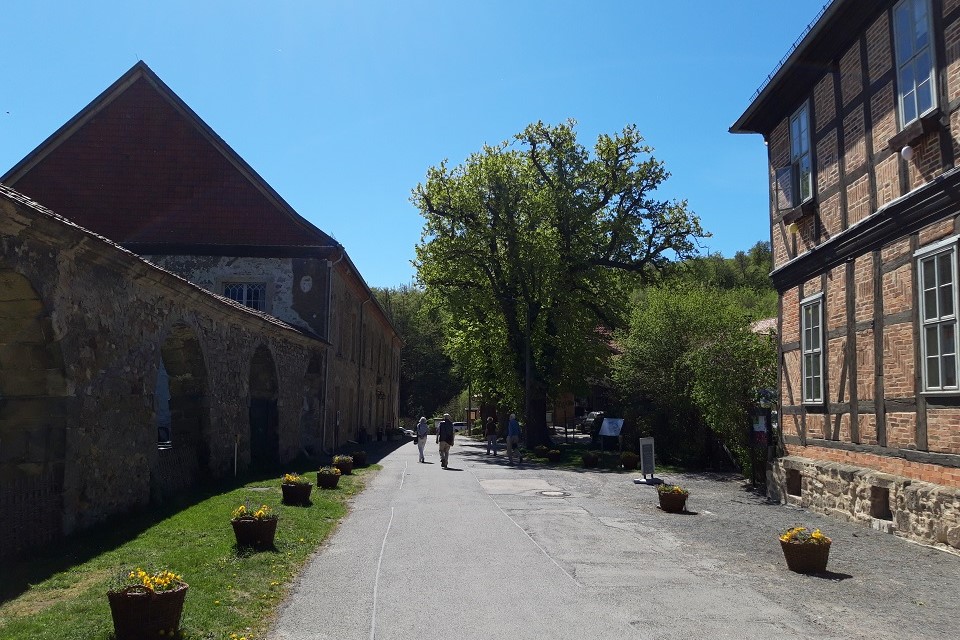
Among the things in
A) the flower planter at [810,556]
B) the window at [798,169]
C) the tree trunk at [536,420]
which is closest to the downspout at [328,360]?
the tree trunk at [536,420]

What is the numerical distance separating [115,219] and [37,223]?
60.9 feet

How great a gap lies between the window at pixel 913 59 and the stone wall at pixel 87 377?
10.8 meters

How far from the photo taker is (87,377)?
9492mm

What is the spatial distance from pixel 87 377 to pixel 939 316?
10784 millimetres

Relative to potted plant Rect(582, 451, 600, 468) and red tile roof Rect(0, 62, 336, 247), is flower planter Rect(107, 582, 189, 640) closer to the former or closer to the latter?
potted plant Rect(582, 451, 600, 468)

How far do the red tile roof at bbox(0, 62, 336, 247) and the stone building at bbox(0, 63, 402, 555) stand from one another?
1.8 inches

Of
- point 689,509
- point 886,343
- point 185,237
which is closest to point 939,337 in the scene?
point 886,343

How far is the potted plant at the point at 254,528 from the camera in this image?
29.0 feet

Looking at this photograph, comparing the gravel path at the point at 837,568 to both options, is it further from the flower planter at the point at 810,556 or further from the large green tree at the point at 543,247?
the large green tree at the point at 543,247

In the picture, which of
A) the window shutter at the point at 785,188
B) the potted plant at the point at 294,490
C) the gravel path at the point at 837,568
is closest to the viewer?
the gravel path at the point at 837,568

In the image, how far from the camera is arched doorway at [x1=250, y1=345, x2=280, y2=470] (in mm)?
18984

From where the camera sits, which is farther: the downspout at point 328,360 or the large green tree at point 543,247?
the large green tree at point 543,247

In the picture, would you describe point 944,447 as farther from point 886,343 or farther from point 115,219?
point 115,219

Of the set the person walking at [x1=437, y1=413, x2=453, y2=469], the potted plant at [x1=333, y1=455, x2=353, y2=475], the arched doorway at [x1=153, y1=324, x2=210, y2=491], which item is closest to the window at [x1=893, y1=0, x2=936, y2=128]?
the arched doorway at [x1=153, y1=324, x2=210, y2=491]
